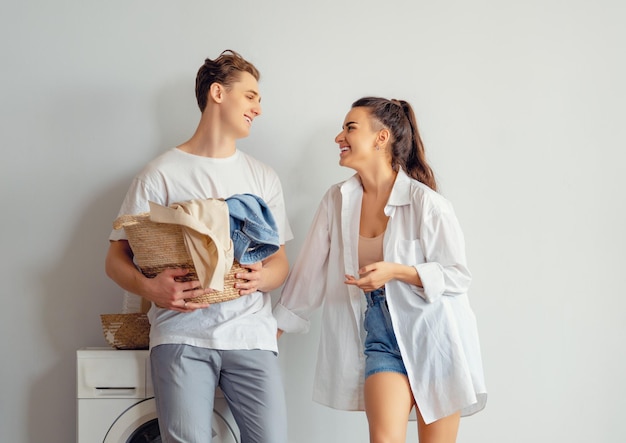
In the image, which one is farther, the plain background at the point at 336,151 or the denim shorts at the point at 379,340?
the plain background at the point at 336,151

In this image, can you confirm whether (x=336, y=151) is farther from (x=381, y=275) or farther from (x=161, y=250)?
(x=161, y=250)

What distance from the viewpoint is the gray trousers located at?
227cm

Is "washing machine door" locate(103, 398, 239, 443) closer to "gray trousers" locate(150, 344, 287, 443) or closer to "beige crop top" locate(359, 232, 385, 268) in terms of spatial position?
"gray trousers" locate(150, 344, 287, 443)

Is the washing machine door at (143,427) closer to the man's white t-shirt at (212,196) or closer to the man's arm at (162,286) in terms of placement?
the man's white t-shirt at (212,196)

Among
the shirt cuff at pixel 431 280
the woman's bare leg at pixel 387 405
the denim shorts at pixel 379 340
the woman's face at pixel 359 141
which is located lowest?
the woman's bare leg at pixel 387 405

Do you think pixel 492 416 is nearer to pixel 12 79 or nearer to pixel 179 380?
pixel 179 380

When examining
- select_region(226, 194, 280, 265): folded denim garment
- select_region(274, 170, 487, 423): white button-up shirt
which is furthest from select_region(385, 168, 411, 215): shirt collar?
select_region(226, 194, 280, 265): folded denim garment

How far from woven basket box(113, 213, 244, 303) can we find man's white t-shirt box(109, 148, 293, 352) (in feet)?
0.28

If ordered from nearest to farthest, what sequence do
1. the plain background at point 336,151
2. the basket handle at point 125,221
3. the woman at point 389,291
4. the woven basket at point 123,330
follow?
the basket handle at point 125,221, the woman at point 389,291, the woven basket at point 123,330, the plain background at point 336,151

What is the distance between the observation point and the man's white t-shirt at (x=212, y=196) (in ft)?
7.68

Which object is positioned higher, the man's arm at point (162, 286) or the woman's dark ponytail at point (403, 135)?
the woman's dark ponytail at point (403, 135)

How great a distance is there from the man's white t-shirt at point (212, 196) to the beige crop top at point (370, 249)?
0.98 feet

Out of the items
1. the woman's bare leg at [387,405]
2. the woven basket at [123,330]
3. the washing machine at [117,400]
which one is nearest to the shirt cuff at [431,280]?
the woman's bare leg at [387,405]

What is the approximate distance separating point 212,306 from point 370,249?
574mm
